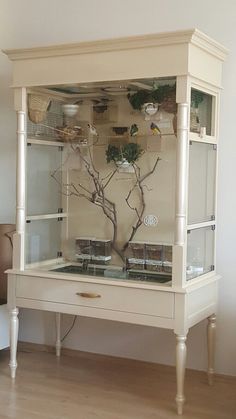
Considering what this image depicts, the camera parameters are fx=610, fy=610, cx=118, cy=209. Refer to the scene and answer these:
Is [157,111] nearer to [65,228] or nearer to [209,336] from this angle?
[65,228]

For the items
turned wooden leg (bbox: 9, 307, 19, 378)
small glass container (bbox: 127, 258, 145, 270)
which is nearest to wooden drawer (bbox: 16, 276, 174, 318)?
turned wooden leg (bbox: 9, 307, 19, 378)

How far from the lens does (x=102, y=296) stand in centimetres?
329

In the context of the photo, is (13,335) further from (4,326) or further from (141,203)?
(141,203)

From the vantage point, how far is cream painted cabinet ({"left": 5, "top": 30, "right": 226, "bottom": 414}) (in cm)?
312

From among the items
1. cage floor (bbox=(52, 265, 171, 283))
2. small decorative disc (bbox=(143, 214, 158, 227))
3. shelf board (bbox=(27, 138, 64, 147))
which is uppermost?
shelf board (bbox=(27, 138, 64, 147))

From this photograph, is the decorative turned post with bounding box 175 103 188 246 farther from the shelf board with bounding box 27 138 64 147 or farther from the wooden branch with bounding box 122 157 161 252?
the shelf board with bounding box 27 138 64 147

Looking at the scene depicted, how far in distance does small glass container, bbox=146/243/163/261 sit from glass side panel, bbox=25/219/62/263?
23.2 inches

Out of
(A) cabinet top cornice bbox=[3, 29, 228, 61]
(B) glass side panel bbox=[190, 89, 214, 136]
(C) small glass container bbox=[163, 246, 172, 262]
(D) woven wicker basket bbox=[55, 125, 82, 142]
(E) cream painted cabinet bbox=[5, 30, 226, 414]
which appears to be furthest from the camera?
(D) woven wicker basket bbox=[55, 125, 82, 142]

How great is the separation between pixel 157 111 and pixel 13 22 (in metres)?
1.46

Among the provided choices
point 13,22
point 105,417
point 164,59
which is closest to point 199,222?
point 164,59

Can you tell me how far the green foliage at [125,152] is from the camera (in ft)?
11.8

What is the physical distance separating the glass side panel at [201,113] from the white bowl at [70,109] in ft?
2.58

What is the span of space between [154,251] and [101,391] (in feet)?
2.77

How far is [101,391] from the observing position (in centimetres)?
343
